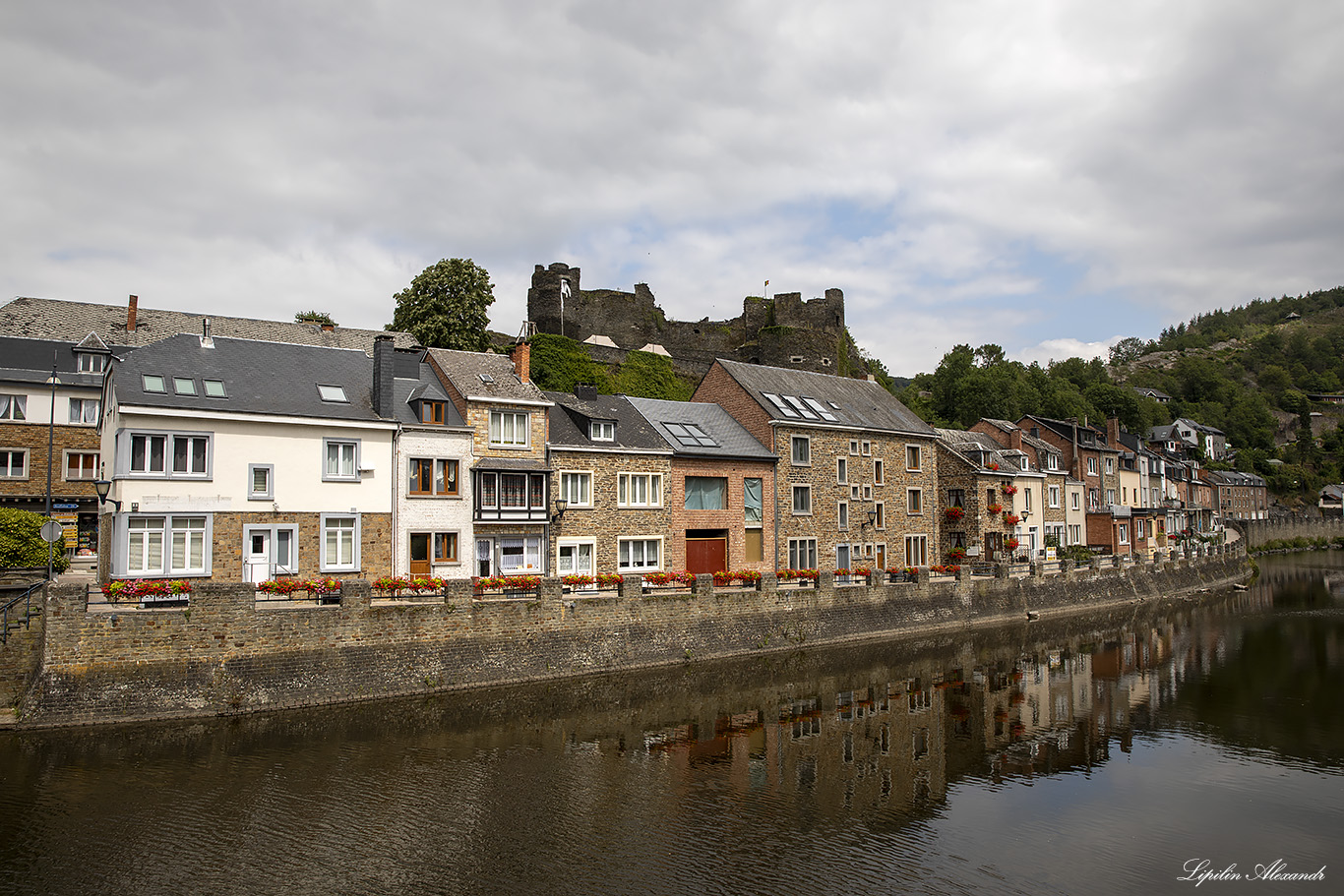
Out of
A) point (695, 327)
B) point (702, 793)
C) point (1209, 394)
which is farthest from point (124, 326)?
point (1209, 394)

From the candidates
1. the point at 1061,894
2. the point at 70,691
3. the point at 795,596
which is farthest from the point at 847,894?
the point at 795,596

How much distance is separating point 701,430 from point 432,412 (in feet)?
43.2

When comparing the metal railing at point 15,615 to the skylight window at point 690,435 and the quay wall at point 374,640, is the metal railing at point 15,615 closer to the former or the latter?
the quay wall at point 374,640

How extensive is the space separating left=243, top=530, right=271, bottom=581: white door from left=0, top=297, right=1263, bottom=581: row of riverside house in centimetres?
6

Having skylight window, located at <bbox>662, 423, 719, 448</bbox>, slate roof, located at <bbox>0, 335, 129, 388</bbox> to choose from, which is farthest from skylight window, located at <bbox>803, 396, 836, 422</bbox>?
slate roof, located at <bbox>0, 335, 129, 388</bbox>

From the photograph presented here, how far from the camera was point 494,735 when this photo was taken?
64.4 ft

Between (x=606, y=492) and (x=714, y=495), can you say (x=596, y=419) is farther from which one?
(x=714, y=495)

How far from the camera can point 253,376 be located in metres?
27.2

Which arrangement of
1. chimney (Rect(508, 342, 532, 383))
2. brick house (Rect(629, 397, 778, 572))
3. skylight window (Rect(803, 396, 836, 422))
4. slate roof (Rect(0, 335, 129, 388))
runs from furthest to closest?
skylight window (Rect(803, 396, 836, 422)) → brick house (Rect(629, 397, 778, 572)) → slate roof (Rect(0, 335, 129, 388)) → chimney (Rect(508, 342, 532, 383))

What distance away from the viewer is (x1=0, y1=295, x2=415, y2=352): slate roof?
37.7m

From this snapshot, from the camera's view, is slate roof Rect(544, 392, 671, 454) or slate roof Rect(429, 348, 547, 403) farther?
slate roof Rect(544, 392, 671, 454)

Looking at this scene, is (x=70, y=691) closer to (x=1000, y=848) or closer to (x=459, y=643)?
(x=459, y=643)

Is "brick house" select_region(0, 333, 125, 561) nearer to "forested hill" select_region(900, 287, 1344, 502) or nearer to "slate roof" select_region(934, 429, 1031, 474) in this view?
"slate roof" select_region(934, 429, 1031, 474)

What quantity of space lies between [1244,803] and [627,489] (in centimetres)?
2196
